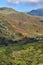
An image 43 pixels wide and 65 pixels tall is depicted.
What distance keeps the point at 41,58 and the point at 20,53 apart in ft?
73.8

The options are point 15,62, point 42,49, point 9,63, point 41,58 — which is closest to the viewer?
point 9,63

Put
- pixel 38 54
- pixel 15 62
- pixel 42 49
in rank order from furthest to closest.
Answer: pixel 42 49
pixel 38 54
pixel 15 62

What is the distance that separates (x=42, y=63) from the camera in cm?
15800

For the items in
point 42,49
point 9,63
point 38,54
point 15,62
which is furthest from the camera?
point 42,49

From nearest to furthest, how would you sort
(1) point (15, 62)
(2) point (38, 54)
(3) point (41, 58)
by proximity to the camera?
(1) point (15, 62) → (3) point (41, 58) → (2) point (38, 54)

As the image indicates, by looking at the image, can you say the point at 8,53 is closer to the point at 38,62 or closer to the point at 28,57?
the point at 28,57

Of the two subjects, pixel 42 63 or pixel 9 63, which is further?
pixel 42 63

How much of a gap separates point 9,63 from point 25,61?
19.9 m

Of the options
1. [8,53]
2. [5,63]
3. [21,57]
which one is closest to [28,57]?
[21,57]

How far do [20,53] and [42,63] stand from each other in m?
31.5

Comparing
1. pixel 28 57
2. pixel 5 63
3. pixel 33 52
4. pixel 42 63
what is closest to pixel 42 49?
pixel 33 52

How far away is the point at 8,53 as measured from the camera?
600 ft

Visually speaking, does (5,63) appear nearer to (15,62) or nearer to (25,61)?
(15,62)

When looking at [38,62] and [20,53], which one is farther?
[20,53]
